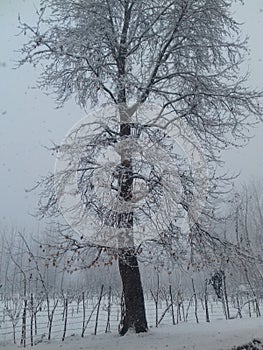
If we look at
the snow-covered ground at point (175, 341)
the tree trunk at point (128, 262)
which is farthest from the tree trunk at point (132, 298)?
the snow-covered ground at point (175, 341)

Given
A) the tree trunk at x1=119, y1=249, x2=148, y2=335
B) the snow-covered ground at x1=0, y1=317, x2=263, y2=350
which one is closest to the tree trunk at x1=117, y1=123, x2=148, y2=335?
the tree trunk at x1=119, y1=249, x2=148, y2=335

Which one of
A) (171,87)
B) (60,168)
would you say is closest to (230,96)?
(171,87)

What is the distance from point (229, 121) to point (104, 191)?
331cm

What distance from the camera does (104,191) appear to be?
5.97 meters

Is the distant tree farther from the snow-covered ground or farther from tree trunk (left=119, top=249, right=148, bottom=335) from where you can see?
the snow-covered ground

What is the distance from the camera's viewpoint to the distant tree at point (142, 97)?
623cm

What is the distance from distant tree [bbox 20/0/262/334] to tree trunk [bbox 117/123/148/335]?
19 millimetres

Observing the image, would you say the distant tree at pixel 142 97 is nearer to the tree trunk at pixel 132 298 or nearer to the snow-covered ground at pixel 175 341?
the tree trunk at pixel 132 298

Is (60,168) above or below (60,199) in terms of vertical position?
above

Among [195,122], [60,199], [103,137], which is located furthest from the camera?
[195,122]

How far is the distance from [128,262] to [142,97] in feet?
11.2

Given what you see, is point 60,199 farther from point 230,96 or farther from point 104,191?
point 230,96

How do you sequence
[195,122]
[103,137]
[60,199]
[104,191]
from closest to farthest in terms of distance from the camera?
[104,191]
[60,199]
[103,137]
[195,122]

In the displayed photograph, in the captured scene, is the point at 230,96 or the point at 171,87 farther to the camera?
the point at 171,87
